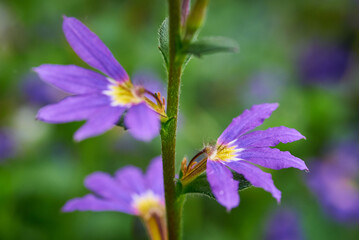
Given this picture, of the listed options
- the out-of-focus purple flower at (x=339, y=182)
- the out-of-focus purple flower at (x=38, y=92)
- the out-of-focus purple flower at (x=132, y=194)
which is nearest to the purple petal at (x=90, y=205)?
the out-of-focus purple flower at (x=132, y=194)

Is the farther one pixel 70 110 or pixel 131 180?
pixel 131 180

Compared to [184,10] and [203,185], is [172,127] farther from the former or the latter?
[184,10]

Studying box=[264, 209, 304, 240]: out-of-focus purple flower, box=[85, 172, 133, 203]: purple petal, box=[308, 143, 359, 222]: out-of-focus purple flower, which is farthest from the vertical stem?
box=[308, 143, 359, 222]: out-of-focus purple flower

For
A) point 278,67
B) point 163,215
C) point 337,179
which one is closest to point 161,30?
point 163,215

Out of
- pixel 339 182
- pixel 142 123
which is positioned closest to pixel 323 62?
pixel 339 182

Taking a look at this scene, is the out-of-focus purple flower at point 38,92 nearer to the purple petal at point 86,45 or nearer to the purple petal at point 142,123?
the purple petal at point 86,45

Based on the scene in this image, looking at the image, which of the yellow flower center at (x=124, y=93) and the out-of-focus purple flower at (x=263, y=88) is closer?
the yellow flower center at (x=124, y=93)

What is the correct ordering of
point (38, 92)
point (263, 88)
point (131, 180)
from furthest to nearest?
point (263, 88) → point (38, 92) → point (131, 180)
